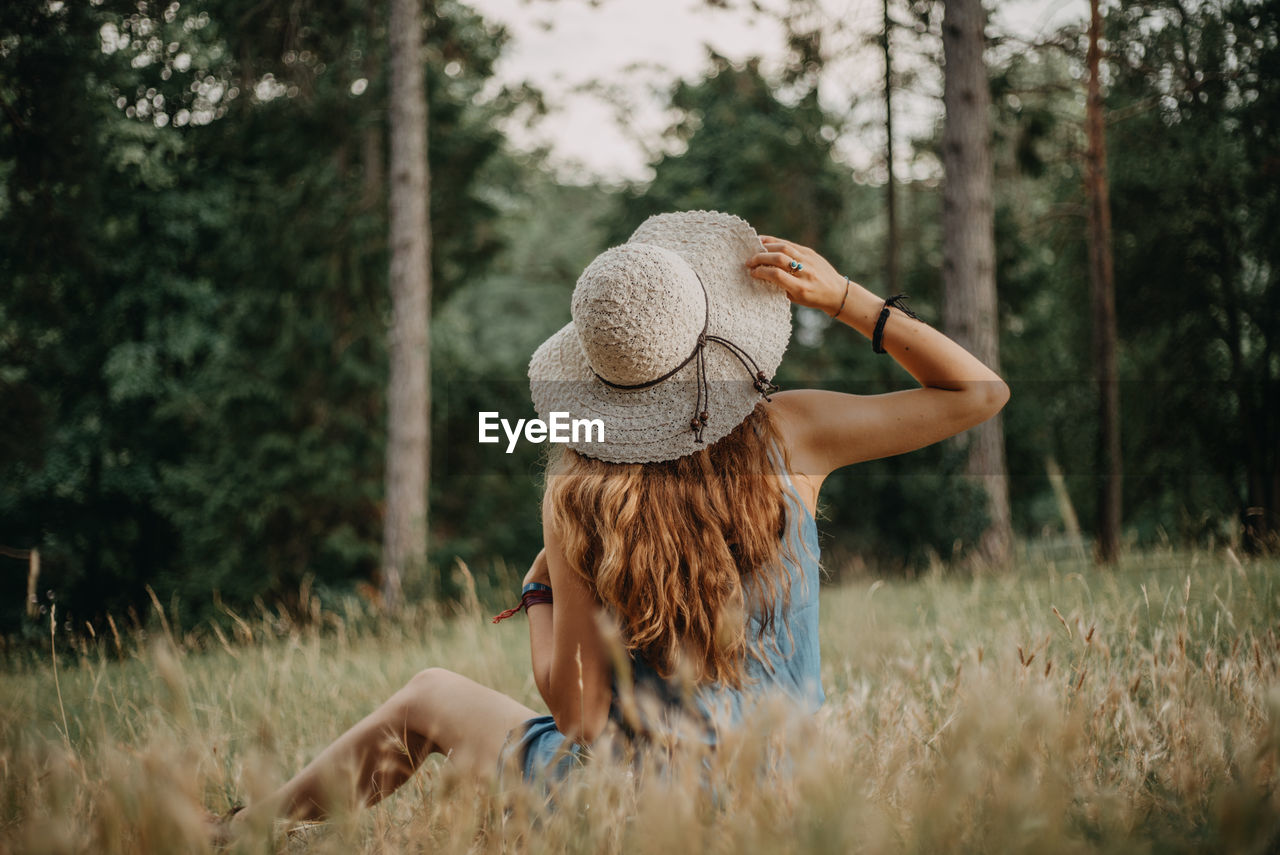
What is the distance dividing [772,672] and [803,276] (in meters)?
0.95

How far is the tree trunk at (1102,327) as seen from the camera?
8.50 m

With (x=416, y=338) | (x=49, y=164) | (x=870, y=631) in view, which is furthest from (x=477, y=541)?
(x=870, y=631)

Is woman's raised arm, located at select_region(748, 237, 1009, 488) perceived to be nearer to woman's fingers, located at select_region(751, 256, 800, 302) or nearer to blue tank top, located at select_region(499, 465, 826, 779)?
woman's fingers, located at select_region(751, 256, 800, 302)

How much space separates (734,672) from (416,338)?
26.5 feet

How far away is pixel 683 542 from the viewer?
1843mm

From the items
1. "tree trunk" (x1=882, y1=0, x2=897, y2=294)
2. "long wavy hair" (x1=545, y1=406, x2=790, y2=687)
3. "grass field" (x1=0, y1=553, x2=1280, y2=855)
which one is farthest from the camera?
"tree trunk" (x1=882, y1=0, x2=897, y2=294)

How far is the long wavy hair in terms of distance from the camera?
5.90 ft

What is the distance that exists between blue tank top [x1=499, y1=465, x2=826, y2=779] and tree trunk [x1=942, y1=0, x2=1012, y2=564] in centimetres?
660

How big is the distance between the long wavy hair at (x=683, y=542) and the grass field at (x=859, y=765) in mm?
283

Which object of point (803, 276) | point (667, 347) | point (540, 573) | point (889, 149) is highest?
point (889, 149)

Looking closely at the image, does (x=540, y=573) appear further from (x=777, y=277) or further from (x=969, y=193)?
(x=969, y=193)

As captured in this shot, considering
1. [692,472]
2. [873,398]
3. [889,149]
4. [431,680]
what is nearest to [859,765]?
[692,472]

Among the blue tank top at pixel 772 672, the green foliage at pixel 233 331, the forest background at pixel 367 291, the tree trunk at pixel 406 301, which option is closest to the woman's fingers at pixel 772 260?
the blue tank top at pixel 772 672

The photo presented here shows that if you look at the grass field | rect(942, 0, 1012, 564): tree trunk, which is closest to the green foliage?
rect(942, 0, 1012, 564): tree trunk
